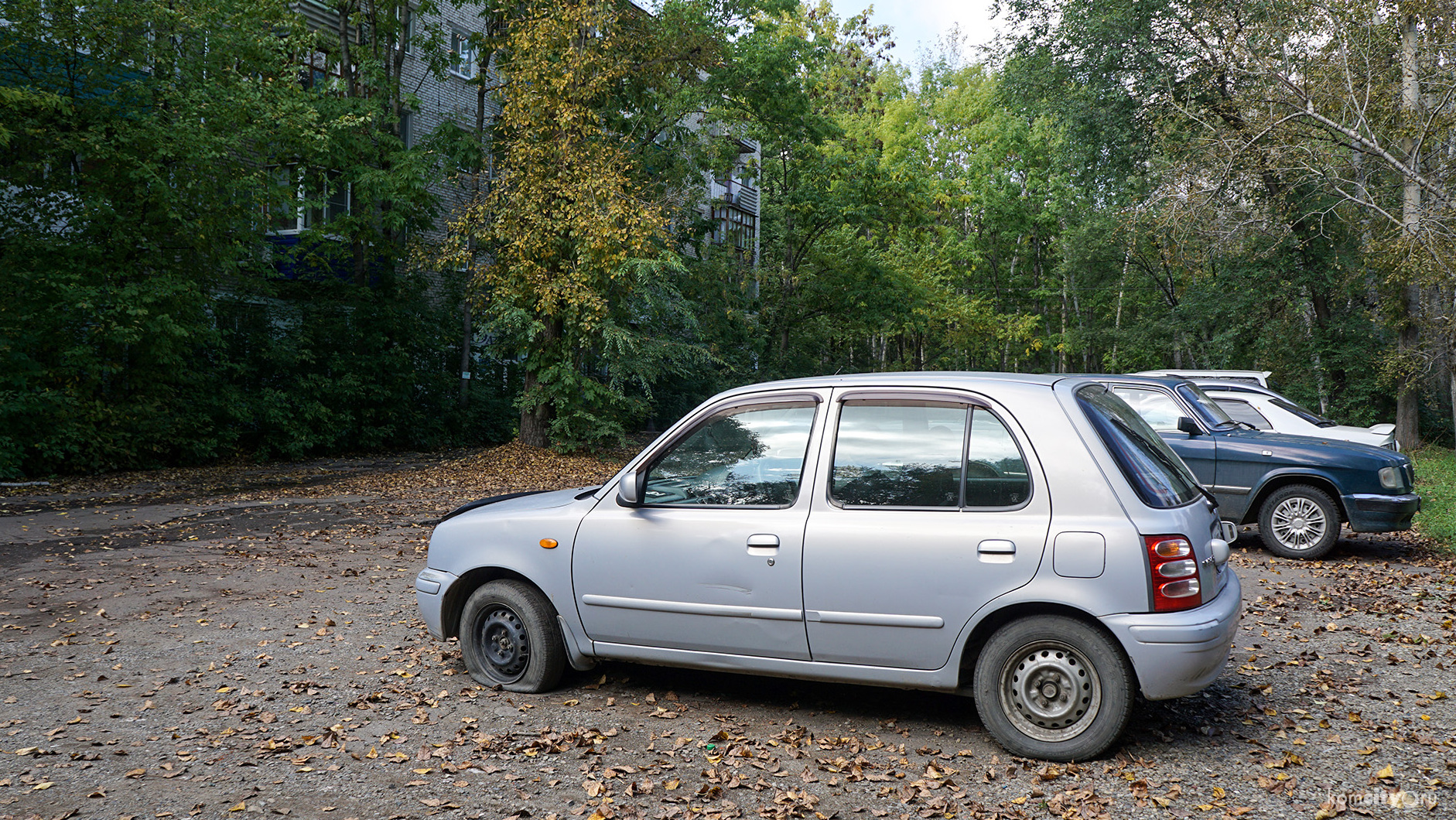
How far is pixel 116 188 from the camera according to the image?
678 inches

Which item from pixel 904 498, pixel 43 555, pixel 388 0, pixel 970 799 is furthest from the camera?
pixel 388 0

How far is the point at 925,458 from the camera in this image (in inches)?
189

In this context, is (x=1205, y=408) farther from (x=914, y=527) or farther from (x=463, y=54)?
(x=463, y=54)

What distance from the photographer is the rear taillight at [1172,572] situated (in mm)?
4336

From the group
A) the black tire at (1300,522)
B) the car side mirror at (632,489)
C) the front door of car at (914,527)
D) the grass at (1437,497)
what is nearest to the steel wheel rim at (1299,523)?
the black tire at (1300,522)

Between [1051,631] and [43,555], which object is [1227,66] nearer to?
[1051,631]

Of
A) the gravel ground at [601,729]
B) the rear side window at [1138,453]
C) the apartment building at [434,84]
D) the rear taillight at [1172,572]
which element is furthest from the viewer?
the apartment building at [434,84]

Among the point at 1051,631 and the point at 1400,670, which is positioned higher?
the point at 1051,631

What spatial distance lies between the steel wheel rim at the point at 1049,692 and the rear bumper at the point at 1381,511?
7008 millimetres

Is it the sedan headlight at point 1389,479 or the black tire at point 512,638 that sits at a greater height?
the sedan headlight at point 1389,479

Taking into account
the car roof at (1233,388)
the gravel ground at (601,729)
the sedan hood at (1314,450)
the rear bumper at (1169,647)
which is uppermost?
the car roof at (1233,388)

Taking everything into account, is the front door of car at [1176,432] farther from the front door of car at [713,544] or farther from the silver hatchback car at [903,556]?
the front door of car at [713,544]

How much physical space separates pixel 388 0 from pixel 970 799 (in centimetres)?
2419

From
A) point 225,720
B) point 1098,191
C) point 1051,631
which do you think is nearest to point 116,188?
point 225,720
